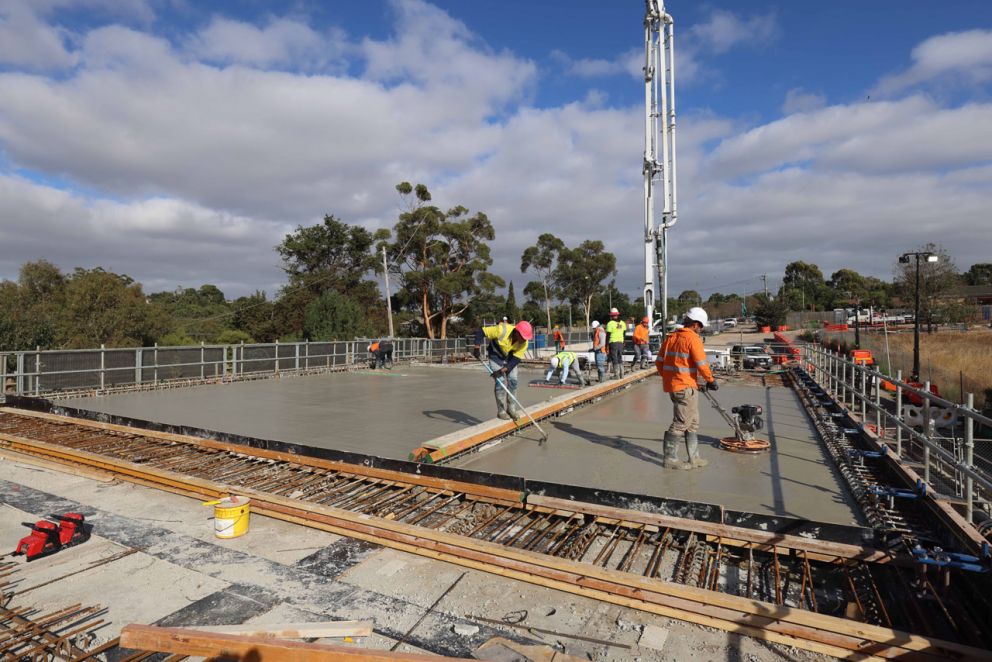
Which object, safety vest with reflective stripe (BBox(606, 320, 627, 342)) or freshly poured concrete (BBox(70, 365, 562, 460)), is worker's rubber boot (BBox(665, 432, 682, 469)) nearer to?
freshly poured concrete (BBox(70, 365, 562, 460))

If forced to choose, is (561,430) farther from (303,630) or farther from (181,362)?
(181,362)

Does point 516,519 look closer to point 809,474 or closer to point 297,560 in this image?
point 297,560

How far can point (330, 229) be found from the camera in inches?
1693

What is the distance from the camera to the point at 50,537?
159 inches

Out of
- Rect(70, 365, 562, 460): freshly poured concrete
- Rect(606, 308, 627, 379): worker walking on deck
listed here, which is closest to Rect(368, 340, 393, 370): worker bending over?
Rect(70, 365, 562, 460): freshly poured concrete

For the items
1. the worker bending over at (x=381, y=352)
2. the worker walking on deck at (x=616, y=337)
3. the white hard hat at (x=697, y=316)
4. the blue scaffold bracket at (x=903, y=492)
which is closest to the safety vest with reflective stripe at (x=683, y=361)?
the white hard hat at (x=697, y=316)

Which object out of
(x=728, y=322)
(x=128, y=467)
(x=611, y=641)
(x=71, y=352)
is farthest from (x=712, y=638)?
(x=728, y=322)

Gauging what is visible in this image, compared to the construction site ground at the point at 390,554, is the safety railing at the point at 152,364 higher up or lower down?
higher up

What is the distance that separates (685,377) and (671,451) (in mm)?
791

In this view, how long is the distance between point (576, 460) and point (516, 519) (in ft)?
5.11

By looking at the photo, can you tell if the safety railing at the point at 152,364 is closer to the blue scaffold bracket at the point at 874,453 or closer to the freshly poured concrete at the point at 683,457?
the freshly poured concrete at the point at 683,457

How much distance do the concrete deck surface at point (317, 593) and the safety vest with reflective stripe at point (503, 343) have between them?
3.68 meters

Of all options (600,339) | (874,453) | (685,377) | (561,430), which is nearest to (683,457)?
(685,377)

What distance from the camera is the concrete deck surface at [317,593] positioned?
288 centimetres
